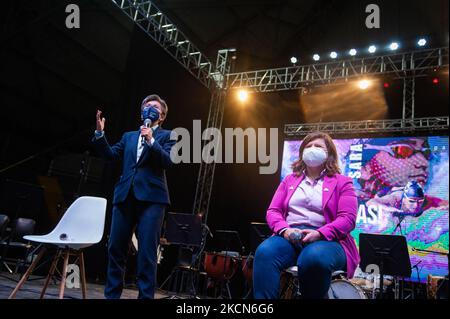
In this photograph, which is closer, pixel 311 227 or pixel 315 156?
pixel 311 227

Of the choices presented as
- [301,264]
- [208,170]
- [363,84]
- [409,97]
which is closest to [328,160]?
[301,264]

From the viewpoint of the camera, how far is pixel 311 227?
1910 millimetres

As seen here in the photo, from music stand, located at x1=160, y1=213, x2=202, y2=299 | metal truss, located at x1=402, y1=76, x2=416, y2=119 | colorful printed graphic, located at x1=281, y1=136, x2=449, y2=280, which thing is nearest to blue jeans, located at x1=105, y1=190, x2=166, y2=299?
music stand, located at x1=160, y1=213, x2=202, y2=299

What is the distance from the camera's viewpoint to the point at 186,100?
A: 7777 millimetres

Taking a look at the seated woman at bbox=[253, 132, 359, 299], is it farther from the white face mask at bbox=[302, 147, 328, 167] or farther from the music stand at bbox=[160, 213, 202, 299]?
the music stand at bbox=[160, 213, 202, 299]

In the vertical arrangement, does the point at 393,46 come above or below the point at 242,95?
above

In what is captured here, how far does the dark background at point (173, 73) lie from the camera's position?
7273mm

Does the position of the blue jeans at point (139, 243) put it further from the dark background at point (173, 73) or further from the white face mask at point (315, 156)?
the dark background at point (173, 73)

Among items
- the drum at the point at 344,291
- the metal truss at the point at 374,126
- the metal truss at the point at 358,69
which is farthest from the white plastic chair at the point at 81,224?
the metal truss at the point at 374,126

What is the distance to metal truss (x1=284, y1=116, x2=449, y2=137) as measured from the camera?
7336mm

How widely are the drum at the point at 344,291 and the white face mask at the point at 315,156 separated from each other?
222 cm

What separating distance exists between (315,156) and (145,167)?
1.10 metres

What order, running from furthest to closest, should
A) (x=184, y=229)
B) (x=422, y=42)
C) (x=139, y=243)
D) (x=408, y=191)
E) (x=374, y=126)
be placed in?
1. (x=374, y=126)
2. (x=408, y=191)
3. (x=422, y=42)
4. (x=184, y=229)
5. (x=139, y=243)

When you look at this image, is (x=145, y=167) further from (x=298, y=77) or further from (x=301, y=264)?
(x=298, y=77)
